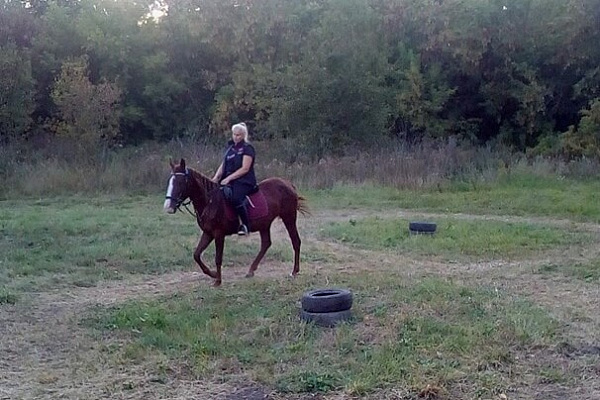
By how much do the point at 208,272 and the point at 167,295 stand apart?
0.68 metres

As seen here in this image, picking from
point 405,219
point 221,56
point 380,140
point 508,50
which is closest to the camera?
point 405,219

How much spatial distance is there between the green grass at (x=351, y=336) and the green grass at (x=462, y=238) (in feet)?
9.05

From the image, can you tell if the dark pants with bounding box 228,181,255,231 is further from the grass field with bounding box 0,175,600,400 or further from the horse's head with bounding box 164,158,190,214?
the grass field with bounding box 0,175,600,400

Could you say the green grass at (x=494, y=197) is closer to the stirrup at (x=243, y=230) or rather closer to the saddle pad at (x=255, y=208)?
the saddle pad at (x=255, y=208)

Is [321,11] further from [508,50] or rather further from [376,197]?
[376,197]

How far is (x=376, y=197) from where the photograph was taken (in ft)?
59.4

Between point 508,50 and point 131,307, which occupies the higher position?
point 508,50

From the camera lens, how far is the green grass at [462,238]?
39.0 ft

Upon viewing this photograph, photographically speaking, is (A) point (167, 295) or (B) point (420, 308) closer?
(B) point (420, 308)

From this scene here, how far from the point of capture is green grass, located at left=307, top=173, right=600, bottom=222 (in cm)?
1622

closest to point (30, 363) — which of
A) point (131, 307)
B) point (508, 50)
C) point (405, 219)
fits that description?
point (131, 307)

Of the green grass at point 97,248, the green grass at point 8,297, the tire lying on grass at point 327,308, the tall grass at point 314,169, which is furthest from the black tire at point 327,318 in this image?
the tall grass at point 314,169

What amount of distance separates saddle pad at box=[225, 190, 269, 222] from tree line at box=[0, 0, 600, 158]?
13924 mm

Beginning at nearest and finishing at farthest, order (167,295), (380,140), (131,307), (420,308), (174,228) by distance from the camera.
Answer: (420,308) → (131,307) → (167,295) → (174,228) → (380,140)
